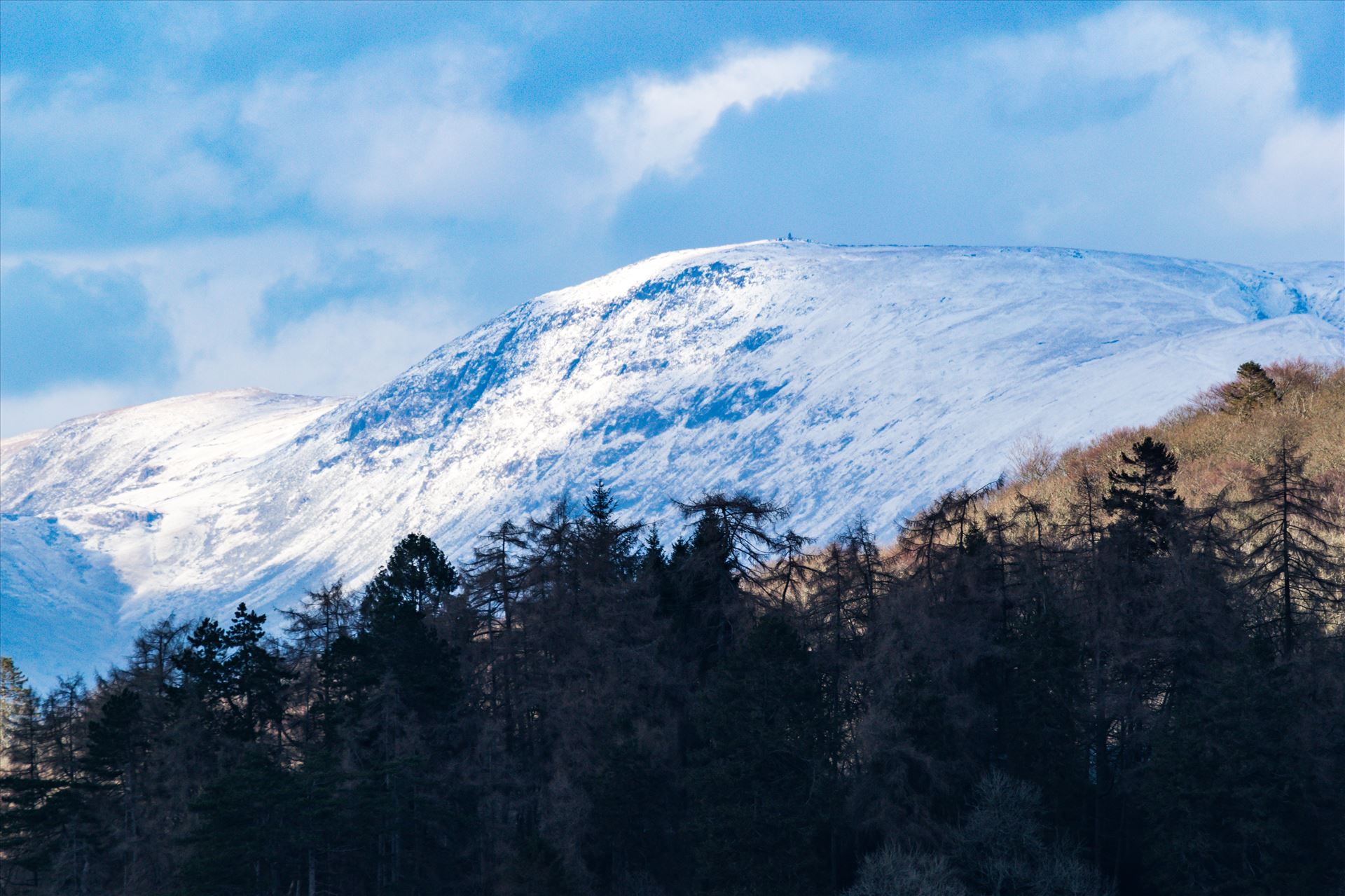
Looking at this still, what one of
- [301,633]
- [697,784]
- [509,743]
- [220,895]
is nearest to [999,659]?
[697,784]

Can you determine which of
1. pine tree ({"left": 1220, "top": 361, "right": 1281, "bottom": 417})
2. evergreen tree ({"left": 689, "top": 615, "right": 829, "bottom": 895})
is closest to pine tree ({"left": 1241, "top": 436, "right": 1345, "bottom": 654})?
evergreen tree ({"left": 689, "top": 615, "right": 829, "bottom": 895})

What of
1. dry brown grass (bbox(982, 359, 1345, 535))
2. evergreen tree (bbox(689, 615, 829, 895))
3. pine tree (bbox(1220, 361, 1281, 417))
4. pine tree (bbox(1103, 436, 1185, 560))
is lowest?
A: evergreen tree (bbox(689, 615, 829, 895))

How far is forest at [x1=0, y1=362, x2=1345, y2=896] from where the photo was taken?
45.5 meters

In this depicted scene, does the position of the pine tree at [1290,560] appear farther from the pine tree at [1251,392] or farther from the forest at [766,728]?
the pine tree at [1251,392]

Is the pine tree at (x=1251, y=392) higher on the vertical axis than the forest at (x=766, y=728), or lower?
higher

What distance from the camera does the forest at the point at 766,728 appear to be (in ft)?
149

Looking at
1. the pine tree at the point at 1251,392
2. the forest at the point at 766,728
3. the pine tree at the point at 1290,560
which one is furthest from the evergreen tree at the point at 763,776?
the pine tree at the point at 1251,392

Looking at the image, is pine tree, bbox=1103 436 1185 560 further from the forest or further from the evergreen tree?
the evergreen tree

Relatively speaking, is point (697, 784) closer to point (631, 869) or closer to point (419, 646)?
point (631, 869)

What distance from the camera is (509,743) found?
5966cm

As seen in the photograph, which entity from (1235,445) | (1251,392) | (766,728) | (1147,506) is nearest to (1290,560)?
(1147,506)

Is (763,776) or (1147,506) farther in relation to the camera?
(1147,506)

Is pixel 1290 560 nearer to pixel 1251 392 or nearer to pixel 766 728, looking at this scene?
pixel 766 728

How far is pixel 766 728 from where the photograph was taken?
47.8m
